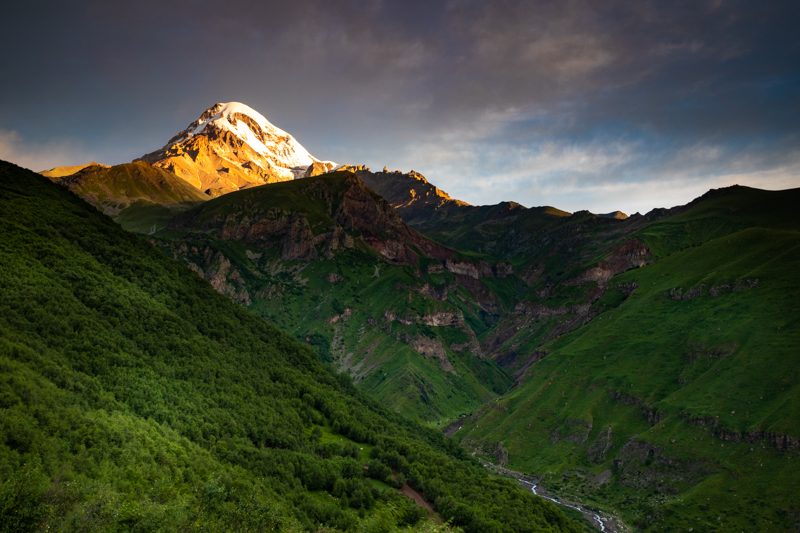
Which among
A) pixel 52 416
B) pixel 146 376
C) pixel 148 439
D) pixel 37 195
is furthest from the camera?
pixel 37 195

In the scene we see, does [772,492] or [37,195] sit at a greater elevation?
[37,195]

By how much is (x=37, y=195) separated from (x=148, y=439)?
106 m

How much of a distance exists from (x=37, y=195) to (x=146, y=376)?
8167 cm

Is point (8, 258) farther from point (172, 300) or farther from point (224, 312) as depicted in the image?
point (224, 312)

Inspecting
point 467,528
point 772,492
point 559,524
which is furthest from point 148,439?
point 772,492

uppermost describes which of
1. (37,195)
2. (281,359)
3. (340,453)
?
(37,195)

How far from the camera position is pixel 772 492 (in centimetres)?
18625

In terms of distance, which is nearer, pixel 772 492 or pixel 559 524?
pixel 559 524

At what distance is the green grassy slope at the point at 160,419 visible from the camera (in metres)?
72.3

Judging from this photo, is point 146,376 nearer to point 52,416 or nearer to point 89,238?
point 52,416

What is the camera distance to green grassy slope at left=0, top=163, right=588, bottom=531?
72312 mm

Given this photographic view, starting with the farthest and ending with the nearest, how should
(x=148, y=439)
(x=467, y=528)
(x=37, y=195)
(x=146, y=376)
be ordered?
(x=37, y=195)
(x=467, y=528)
(x=146, y=376)
(x=148, y=439)

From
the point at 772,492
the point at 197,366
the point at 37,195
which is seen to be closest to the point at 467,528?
the point at 197,366

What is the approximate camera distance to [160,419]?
347ft
